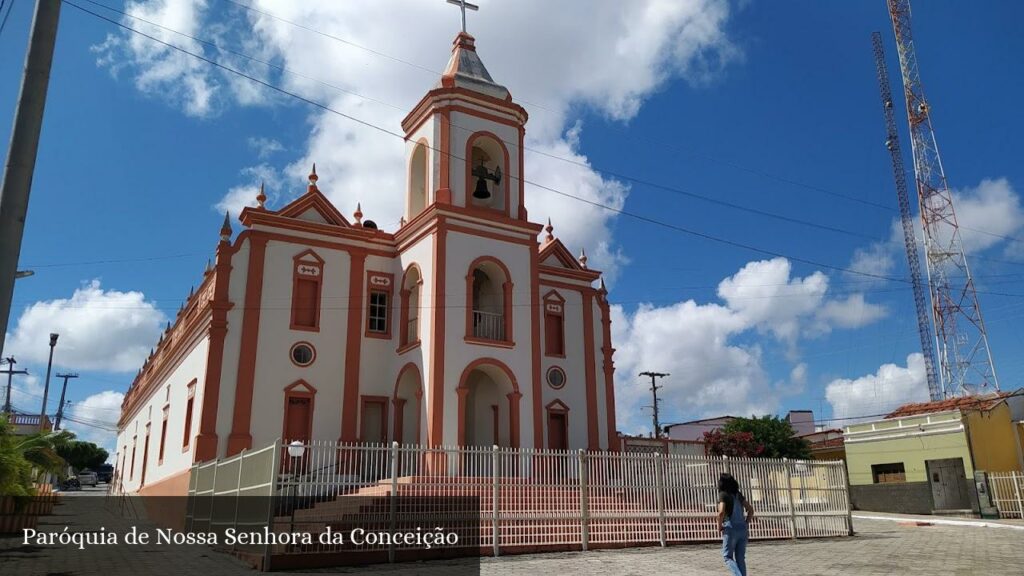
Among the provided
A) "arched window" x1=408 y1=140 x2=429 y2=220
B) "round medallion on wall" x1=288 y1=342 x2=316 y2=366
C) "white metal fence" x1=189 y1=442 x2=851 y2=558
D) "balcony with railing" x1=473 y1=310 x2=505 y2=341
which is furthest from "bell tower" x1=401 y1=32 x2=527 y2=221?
"white metal fence" x1=189 y1=442 x2=851 y2=558

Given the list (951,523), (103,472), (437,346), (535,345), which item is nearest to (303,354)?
(437,346)

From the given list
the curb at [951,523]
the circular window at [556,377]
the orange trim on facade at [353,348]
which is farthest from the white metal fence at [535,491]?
the circular window at [556,377]

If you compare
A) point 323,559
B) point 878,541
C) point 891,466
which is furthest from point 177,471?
point 891,466

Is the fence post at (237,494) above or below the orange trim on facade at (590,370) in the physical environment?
below

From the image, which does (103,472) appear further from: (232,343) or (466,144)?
(466,144)

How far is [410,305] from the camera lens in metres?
20.3

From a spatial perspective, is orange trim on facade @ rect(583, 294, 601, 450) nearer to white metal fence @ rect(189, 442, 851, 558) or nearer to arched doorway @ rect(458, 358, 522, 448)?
arched doorway @ rect(458, 358, 522, 448)

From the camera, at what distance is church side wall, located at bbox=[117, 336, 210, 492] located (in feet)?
62.0

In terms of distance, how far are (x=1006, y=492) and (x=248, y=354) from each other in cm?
2211

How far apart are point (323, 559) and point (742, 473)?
28.1 ft

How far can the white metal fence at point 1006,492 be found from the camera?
2183 centimetres

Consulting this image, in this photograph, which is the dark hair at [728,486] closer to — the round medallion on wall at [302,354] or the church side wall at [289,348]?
the church side wall at [289,348]

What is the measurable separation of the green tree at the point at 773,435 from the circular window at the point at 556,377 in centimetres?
1241

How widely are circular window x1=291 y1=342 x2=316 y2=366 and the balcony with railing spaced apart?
426cm
